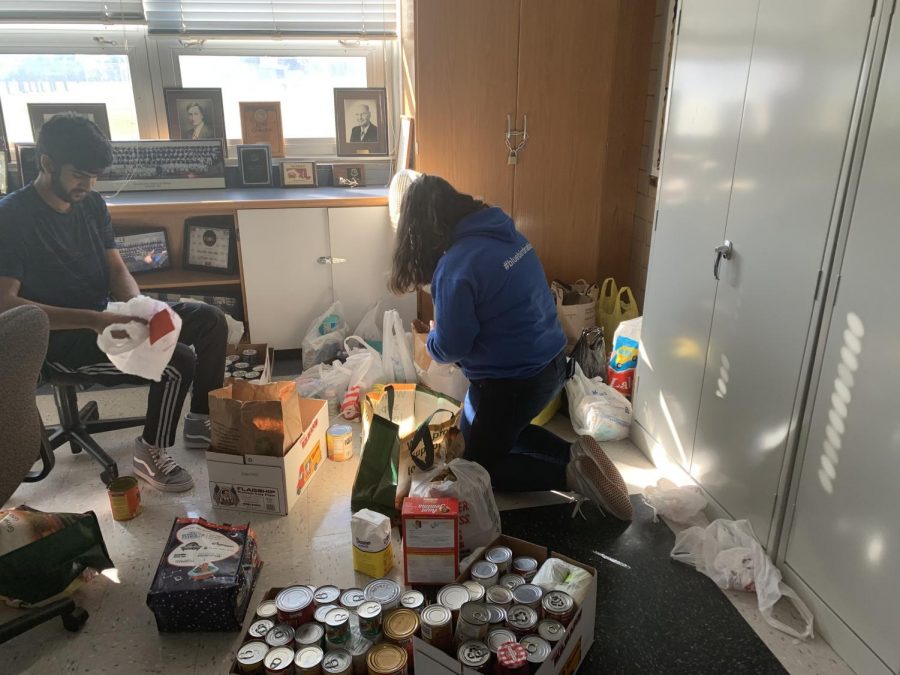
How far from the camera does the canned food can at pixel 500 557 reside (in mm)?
1647

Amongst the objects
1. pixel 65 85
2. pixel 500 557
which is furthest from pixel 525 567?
pixel 65 85

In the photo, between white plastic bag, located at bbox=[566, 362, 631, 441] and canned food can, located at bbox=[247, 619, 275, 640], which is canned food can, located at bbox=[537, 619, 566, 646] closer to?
canned food can, located at bbox=[247, 619, 275, 640]

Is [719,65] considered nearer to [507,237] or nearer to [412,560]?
[507,237]

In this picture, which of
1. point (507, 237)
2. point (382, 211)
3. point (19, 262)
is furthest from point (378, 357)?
point (19, 262)

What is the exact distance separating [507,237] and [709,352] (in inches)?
28.3

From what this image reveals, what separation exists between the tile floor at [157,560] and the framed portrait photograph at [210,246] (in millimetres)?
850

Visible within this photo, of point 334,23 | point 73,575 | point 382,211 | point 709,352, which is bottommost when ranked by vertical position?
point 73,575

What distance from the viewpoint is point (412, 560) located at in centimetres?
178

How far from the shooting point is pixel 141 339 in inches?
84.6

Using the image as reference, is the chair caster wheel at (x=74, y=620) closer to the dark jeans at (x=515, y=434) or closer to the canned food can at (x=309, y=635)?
the canned food can at (x=309, y=635)

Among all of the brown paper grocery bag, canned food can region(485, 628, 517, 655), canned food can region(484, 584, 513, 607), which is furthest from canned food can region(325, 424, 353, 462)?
canned food can region(485, 628, 517, 655)

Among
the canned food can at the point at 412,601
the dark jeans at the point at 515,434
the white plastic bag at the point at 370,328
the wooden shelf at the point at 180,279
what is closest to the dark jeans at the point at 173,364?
the wooden shelf at the point at 180,279

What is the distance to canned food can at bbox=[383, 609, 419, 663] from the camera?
4.74 feet

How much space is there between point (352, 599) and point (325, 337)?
1.74m
